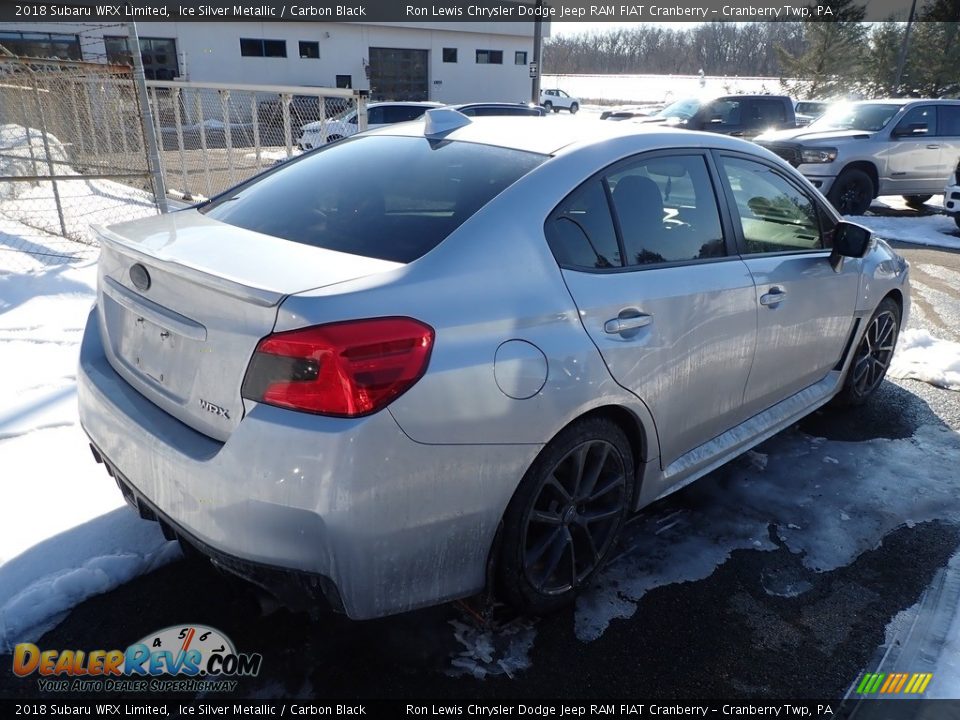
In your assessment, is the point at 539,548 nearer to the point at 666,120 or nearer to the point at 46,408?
the point at 46,408

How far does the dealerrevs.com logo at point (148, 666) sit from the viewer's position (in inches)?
88.4

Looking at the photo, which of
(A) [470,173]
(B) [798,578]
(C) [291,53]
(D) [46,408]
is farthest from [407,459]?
(C) [291,53]

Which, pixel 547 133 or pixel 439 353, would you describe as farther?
pixel 547 133

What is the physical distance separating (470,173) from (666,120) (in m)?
12.9

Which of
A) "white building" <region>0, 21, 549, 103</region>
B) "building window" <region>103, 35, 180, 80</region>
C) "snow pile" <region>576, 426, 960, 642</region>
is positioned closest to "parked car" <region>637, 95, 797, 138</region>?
"snow pile" <region>576, 426, 960, 642</region>

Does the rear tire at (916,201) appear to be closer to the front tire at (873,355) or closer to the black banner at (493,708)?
the front tire at (873,355)

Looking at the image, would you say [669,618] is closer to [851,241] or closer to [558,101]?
[851,241]

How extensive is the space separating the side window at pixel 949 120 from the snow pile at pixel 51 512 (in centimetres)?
1374

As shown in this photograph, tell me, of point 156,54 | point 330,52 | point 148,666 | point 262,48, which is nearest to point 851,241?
point 148,666

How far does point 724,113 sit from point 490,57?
99.2 feet

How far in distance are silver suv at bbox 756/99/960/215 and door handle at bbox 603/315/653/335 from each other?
34.9 feet

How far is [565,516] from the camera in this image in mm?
2482

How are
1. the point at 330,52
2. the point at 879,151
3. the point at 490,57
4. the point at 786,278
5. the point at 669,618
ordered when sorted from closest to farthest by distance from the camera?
the point at 669,618 < the point at 786,278 < the point at 879,151 < the point at 330,52 < the point at 490,57

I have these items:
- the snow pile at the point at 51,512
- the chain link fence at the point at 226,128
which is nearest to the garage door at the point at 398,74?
the chain link fence at the point at 226,128
